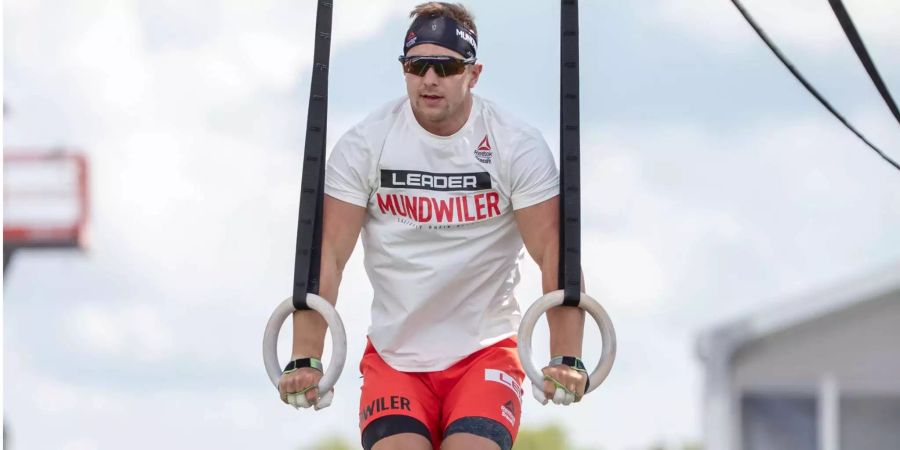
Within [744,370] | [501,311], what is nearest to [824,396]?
[744,370]

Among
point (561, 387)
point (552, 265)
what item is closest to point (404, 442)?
point (561, 387)

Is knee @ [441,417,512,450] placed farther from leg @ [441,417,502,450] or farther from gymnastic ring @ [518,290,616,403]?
gymnastic ring @ [518,290,616,403]

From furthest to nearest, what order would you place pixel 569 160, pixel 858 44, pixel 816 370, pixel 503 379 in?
pixel 816 370, pixel 503 379, pixel 569 160, pixel 858 44

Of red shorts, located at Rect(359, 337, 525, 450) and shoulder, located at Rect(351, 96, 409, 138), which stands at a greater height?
shoulder, located at Rect(351, 96, 409, 138)

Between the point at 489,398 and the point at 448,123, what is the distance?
0.96 m

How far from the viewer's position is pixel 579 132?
5.18 metres

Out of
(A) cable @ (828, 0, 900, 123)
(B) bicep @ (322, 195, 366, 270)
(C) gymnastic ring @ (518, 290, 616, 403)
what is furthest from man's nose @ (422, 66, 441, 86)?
(A) cable @ (828, 0, 900, 123)

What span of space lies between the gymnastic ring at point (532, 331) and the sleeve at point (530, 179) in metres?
0.35

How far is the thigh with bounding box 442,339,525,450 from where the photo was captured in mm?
5398

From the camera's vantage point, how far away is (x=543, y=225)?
5.39 metres

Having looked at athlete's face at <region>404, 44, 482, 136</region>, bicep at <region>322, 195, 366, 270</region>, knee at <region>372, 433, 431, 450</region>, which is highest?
athlete's face at <region>404, 44, 482, 136</region>

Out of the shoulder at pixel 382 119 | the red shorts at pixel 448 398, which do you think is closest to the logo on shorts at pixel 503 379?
the red shorts at pixel 448 398

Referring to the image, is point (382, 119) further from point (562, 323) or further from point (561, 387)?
point (561, 387)

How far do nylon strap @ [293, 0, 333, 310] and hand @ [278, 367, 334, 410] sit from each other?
23 centimetres
